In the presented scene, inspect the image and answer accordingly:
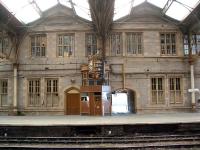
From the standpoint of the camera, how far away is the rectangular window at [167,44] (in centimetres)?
2495

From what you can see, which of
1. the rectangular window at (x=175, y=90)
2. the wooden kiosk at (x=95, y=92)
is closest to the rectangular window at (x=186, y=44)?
the rectangular window at (x=175, y=90)

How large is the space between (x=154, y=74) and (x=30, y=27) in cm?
975

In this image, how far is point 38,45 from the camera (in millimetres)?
25266

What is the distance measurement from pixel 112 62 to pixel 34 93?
241 inches

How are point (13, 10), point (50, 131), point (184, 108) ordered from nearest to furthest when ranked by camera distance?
point (50, 131) → point (13, 10) → point (184, 108)

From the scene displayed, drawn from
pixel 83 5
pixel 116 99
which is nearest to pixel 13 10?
pixel 83 5

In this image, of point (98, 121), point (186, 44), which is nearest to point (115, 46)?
point (186, 44)

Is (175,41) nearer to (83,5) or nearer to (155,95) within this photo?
(155,95)

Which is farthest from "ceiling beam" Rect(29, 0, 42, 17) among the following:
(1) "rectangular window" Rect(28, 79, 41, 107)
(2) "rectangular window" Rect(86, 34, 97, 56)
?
(1) "rectangular window" Rect(28, 79, 41, 107)

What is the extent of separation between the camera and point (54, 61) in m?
24.9

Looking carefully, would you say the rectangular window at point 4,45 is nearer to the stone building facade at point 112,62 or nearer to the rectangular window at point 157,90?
the stone building facade at point 112,62

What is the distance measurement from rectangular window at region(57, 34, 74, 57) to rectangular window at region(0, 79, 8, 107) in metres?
4.65

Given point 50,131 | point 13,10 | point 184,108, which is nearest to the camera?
point 50,131

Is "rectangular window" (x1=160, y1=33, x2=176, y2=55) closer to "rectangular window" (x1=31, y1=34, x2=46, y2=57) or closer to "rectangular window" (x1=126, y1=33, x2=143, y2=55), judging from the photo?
"rectangular window" (x1=126, y1=33, x2=143, y2=55)
